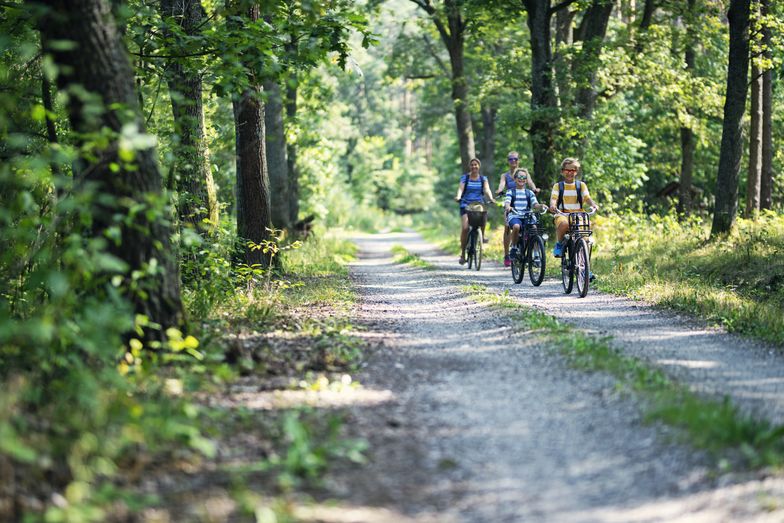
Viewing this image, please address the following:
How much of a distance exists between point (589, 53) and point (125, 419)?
728 inches

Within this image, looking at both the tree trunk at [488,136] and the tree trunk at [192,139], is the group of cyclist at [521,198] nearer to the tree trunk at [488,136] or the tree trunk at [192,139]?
the tree trunk at [192,139]

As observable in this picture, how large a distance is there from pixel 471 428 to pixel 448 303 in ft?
19.9

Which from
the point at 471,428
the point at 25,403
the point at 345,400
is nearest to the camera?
the point at 25,403

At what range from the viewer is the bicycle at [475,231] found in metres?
16.3

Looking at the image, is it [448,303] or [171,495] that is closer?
[171,495]

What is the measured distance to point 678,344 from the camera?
796 cm

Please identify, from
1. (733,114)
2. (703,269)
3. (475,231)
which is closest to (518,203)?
(475,231)

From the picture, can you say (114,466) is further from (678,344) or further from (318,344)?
(678,344)

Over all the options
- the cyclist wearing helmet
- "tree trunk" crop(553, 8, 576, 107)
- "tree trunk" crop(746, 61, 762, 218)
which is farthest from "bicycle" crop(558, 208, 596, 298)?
"tree trunk" crop(746, 61, 762, 218)

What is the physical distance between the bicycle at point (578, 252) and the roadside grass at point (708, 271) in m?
0.83

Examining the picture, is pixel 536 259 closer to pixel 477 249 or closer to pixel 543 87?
pixel 477 249

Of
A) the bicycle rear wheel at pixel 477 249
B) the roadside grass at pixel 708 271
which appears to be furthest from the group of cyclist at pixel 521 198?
the roadside grass at pixel 708 271

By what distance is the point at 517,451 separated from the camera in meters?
4.61

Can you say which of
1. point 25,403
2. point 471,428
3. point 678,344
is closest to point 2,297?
point 25,403
